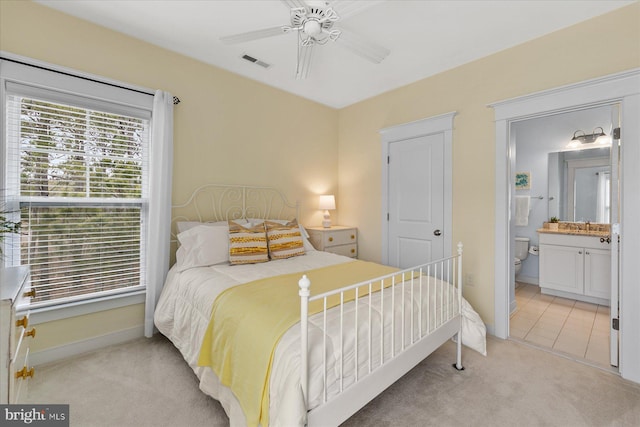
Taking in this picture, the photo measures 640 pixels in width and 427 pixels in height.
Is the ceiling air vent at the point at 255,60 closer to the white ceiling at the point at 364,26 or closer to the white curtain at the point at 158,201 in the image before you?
the white ceiling at the point at 364,26

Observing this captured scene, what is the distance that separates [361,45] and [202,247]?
81.2 inches

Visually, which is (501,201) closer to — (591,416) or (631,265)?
(631,265)

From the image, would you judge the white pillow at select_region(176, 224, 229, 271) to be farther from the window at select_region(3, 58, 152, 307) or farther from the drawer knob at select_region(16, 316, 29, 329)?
the drawer knob at select_region(16, 316, 29, 329)

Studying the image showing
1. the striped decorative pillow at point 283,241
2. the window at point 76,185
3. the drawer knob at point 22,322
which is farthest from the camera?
the striped decorative pillow at point 283,241

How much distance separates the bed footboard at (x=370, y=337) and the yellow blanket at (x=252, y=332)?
172 mm

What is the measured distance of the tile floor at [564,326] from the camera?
254 cm

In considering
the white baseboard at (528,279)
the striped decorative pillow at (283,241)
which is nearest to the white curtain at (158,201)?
the striped decorative pillow at (283,241)

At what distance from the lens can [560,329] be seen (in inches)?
115

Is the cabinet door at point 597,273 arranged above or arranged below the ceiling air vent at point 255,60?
below

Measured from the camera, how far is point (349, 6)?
1740 mm

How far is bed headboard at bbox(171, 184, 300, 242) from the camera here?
3.00 metres

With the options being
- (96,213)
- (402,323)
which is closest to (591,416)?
(402,323)

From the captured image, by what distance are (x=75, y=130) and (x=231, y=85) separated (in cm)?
156

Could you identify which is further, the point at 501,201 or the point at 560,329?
the point at 560,329
